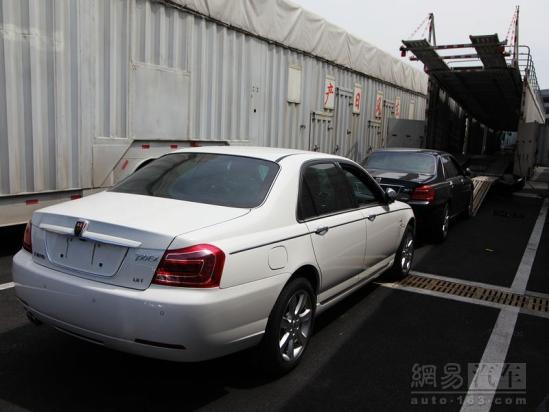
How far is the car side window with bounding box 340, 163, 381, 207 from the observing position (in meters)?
4.84

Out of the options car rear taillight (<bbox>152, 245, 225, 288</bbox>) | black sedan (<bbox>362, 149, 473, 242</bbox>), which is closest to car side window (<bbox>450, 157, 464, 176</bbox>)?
black sedan (<bbox>362, 149, 473, 242</bbox>)

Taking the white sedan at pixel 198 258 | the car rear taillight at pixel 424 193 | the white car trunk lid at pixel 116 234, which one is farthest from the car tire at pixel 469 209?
the white car trunk lid at pixel 116 234

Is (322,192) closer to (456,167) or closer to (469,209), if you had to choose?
(456,167)

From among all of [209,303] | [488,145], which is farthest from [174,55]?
[488,145]

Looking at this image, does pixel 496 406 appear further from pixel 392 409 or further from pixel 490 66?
pixel 490 66

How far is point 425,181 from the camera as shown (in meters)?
8.03

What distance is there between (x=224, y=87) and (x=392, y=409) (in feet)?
22.4

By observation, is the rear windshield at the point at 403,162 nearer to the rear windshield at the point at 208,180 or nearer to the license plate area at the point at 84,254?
the rear windshield at the point at 208,180

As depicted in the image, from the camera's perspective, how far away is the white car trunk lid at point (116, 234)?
9.75 ft

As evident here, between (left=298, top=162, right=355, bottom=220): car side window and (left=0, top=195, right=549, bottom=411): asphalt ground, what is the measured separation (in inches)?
41.4

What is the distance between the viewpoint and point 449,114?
1922cm

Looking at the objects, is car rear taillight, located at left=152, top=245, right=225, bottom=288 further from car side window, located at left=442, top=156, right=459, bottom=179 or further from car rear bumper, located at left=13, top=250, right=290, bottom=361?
car side window, located at left=442, top=156, right=459, bottom=179

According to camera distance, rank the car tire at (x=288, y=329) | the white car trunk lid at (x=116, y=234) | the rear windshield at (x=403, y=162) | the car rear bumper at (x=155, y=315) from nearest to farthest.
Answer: the car rear bumper at (x=155, y=315) → the white car trunk lid at (x=116, y=234) → the car tire at (x=288, y=329) → the rear windshield at (x=403, y=162)

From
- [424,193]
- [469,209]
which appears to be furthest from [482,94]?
[424,193]
